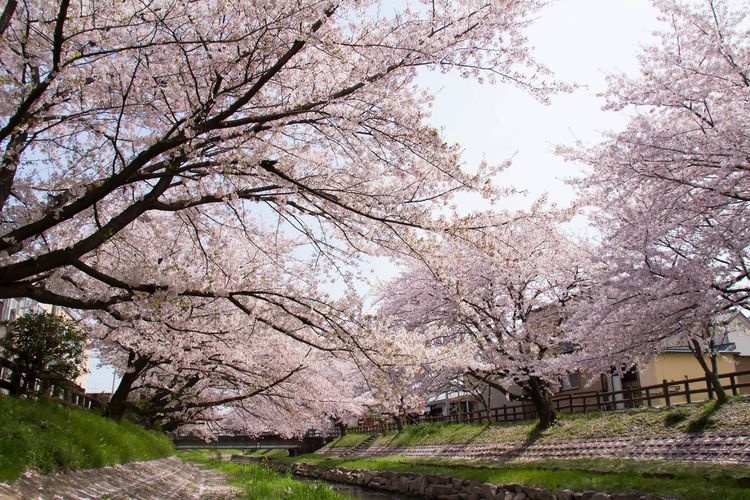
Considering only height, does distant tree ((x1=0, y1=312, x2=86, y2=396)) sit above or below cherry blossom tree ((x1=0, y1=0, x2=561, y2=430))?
below

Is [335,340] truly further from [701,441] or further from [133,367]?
[701,441]

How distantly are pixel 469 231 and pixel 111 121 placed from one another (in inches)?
209

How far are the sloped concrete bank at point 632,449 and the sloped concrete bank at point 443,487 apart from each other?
130 inches

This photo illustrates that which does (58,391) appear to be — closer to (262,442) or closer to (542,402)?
(542,402)

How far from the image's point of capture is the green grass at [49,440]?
4926 millimetres

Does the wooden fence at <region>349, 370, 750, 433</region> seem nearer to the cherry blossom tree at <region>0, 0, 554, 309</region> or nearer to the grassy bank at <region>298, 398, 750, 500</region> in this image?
the grassy bank at <region>298, 398, 750, 500</region>

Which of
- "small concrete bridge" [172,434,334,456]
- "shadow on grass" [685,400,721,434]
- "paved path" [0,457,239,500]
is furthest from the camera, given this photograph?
"small concrete bridge" [172,434,334,456]

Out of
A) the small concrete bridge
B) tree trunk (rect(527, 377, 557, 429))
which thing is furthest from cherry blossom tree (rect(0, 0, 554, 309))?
the small concrete bridge

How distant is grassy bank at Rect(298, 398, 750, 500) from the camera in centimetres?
919

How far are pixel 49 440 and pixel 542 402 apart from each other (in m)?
16.9

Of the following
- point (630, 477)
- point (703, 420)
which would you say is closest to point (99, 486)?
point (630, 477)

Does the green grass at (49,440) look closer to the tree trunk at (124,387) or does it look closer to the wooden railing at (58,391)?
the wooden railing at (58,391)

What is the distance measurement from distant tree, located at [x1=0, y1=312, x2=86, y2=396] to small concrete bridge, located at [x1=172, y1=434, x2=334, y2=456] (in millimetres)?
40250

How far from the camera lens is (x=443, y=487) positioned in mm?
15008
